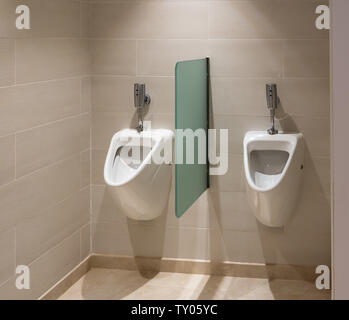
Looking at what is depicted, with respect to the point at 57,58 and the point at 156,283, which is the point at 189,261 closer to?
the point at 156,283

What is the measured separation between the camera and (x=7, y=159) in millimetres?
2596

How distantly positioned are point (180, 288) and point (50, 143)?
1.21m

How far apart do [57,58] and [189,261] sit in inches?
62.3

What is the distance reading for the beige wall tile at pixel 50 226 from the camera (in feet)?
9.14

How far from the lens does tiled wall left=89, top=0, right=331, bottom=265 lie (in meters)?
3.32

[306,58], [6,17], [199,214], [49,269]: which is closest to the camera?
[6,17]

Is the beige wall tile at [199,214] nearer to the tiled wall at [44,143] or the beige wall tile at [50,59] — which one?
the tiled wall at [44,143]

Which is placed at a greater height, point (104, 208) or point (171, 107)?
point (171, 107)

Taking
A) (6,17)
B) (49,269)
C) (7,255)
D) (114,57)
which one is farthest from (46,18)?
(49,269)

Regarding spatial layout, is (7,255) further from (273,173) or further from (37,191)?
(273,173)

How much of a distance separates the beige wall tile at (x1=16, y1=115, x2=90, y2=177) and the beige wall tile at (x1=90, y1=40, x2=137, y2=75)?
0.36 meters

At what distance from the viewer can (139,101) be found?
3.45 metres

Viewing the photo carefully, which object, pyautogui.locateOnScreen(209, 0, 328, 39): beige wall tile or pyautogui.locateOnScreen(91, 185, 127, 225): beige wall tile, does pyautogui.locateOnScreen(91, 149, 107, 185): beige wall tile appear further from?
pyautogui.locateOnScreen(209, 0, 328, 39): beige wall tile

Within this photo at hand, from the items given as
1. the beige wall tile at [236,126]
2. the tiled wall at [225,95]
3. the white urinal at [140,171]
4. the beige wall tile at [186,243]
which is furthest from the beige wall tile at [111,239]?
the beige wall tile at [236,126]
